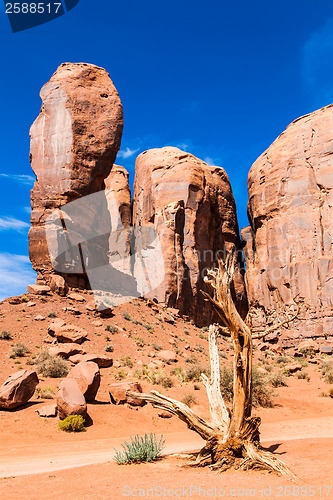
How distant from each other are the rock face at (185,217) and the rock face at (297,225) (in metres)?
4.81

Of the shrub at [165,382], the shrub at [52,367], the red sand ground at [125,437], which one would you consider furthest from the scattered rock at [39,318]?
the shrub at [165,382]

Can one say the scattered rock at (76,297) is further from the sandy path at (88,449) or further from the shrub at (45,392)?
the sandy path at (88,449)

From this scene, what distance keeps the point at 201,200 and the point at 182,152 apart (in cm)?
897

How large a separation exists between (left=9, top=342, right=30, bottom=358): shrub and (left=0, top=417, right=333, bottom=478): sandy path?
820cm

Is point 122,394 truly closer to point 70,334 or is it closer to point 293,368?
point 70,334

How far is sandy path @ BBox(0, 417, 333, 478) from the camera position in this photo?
7.83m

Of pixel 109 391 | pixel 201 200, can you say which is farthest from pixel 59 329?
pixel 201 200

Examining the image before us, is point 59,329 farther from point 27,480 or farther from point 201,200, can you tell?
point 201,200

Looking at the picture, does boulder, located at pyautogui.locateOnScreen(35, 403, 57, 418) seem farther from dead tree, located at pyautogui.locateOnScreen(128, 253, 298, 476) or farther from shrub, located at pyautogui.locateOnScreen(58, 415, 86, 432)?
dead tree, located at pyautogui.locateOnScreen(128, 253, 298, 476)

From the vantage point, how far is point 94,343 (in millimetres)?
20453

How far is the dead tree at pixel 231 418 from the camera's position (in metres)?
6.65

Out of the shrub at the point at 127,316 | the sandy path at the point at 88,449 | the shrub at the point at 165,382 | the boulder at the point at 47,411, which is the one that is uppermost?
the shrub at the point at 127,316

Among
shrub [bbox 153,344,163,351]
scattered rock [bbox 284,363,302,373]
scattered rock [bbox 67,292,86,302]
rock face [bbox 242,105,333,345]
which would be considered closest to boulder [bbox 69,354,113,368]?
shrub [bbox 153,344,163,351]

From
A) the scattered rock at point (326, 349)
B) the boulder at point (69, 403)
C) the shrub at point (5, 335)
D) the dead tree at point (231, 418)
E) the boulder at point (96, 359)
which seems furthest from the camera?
the scattered rock at point (326, 349)
